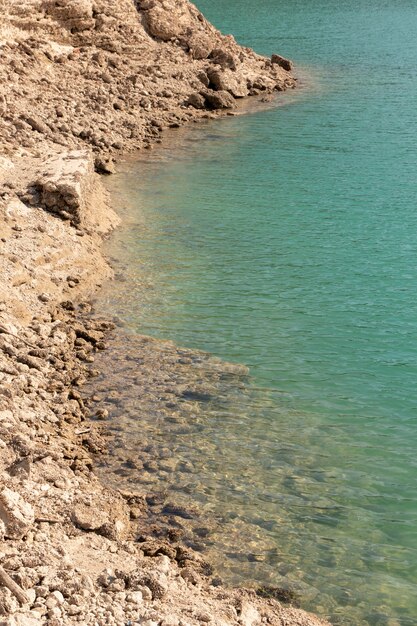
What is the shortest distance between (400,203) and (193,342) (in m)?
9.23

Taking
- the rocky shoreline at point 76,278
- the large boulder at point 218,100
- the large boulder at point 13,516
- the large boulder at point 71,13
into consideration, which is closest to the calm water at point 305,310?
the rocky shoreline at point 76,278

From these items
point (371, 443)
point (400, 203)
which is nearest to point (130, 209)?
point (400, 203)

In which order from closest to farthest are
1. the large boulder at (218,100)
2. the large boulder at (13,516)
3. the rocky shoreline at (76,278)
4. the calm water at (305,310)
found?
the rocky shoreline at (76,278)
the large boulder at (13,516)
the calm water at (305,310)
the large boulder at (218,100)

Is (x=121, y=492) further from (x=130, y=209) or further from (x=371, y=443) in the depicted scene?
(x=130, y=209)

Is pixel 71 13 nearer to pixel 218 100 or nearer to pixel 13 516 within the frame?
pixel 218 100

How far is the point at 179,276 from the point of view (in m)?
17.4

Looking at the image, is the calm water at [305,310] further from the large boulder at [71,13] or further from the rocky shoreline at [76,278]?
the large boulder at [71,13]

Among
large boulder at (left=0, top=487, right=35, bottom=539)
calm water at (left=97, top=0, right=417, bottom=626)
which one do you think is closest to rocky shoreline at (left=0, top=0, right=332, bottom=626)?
large boulder at (left=0, top=487, right=35, bottom=539)

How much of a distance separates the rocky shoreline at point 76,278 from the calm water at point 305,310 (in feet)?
2.77

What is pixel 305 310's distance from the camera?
16109mm

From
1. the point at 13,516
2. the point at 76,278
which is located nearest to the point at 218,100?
the point at 76,278

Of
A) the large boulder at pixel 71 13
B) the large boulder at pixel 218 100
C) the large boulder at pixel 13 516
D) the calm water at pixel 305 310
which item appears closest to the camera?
the large boulder at pixel 13 516

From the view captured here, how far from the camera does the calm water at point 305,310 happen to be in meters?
10.3

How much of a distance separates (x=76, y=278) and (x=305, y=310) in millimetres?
4291
